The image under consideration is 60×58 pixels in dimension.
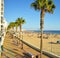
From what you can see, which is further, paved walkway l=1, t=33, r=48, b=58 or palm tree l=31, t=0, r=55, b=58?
palm tree l=31, t=0, r=55, b=58

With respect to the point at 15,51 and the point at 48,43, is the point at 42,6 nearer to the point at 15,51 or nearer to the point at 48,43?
the point at 15,51

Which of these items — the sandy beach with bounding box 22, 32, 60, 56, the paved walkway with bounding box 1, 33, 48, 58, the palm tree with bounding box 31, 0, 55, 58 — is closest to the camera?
the paved walkway with bounding box 1, 33, 48, 58

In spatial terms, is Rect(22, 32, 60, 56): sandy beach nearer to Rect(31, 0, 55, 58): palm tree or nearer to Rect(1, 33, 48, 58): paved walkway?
Rect(1, 33, 48, 58): paved walkway

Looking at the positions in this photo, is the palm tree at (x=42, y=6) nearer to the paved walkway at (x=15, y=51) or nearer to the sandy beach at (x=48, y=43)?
the paved walkway at (x=15, y=51)

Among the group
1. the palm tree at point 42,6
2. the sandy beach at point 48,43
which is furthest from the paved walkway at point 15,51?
the palm tree at point 42,6

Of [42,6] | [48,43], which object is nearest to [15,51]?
[42,6]

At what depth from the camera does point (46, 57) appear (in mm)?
24562

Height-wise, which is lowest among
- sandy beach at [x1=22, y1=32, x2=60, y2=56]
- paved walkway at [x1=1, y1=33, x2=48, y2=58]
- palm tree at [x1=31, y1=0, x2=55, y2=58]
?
sandy beach at [x1=22, y1=32, x2=60, y2=56]

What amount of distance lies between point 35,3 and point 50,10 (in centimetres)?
208

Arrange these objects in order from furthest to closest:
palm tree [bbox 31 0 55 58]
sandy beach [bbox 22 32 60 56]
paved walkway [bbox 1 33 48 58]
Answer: sandy beach [bbox 22 32 60 56], palm tree [bbox 31 0 55 58], paved walkway [bbox 1 33 48 58]

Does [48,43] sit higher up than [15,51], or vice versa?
[15,51]

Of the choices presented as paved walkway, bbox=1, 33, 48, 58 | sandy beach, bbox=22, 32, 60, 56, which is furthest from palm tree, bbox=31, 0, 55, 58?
sandy beach, bbox=22, 32, 60, 56

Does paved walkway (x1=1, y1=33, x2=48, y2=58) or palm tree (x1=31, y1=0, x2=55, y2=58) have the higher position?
palm tree (x1=31, y1=0, x2=55, y2=58)

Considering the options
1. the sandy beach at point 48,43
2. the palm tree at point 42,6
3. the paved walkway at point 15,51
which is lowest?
the sandy beach at point 48,43
